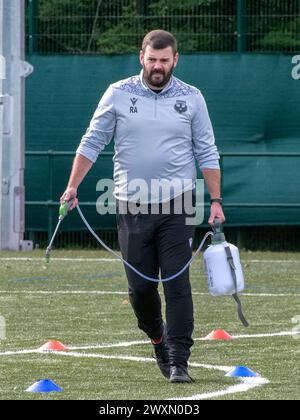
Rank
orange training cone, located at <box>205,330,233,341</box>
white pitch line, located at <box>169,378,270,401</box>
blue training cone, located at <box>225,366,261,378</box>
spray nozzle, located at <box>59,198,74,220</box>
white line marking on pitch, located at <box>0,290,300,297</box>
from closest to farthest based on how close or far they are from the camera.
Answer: white pitch line, located at <box>169,378,270,401</box> < spray nozzle, located at <box>59,198,74,220</box> < blue training cone, located at <box>225,366,261,378</box> < orange training cone, located at <box>205,330,233,341</box> < white line marking on pitch, located at <box>0,290,300,297</box>

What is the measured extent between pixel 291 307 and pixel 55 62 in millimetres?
8029

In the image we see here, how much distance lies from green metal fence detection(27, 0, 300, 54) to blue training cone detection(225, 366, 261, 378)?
11.3 metres

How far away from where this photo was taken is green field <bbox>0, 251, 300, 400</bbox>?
322 inches

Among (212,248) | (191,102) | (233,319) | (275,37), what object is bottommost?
(233,319)

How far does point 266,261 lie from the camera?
1742 cm

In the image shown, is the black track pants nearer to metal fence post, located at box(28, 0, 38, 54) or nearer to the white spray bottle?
the white spray bottle

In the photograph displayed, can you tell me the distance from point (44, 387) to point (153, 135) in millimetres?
1617

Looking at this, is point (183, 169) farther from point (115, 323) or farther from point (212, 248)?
point (115, 323)

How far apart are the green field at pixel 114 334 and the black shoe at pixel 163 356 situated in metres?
0.09

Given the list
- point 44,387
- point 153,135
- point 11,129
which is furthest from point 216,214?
point 11,129

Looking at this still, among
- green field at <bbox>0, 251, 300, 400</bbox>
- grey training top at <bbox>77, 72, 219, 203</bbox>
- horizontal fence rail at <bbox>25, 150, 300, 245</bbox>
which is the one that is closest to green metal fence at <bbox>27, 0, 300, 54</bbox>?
horizontal fence rail at <bbox>25, 150, 300, 245</bbox>

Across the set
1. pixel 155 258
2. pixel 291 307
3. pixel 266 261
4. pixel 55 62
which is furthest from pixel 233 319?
pixel 55 62

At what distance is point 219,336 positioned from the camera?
410 inches

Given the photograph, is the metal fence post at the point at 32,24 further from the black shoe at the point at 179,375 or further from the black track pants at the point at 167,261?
the black shoe at the point at 179,375
